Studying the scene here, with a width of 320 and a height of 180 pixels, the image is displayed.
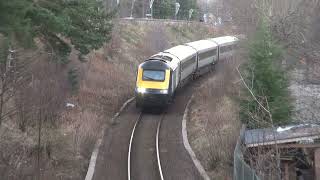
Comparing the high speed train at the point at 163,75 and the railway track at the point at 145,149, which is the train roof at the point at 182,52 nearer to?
the high speed train at the point at 163,75

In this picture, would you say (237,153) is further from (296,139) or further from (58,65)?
(58,65)

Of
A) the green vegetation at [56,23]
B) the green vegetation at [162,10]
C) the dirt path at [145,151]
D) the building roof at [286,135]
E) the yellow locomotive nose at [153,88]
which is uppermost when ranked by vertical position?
→ the green vegetation at [56,23]

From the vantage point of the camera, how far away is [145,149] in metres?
21.6

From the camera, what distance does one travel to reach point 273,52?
2195cm

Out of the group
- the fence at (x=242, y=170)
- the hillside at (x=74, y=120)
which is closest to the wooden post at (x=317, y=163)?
the fence at (x=242, y=170)

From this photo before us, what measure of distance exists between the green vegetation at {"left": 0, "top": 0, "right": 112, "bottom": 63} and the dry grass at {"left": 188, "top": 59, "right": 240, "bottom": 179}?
660 cm

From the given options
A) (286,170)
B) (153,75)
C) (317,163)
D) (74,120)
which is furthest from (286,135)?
(153,75)

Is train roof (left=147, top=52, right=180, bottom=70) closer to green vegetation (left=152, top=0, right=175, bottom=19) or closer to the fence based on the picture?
the fence

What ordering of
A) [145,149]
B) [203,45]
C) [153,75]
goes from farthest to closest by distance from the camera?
[203,45] → [153,75] → [145,149]

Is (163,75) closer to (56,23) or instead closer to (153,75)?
(153,75)

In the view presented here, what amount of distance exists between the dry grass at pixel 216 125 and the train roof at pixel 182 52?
8.04 feet

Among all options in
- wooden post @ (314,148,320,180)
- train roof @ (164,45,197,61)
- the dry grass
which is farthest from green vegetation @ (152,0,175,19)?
wooden post @ (314,148,320,180)

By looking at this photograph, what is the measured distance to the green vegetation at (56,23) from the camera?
1485 centimetres

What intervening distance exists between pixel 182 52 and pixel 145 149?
13162 mm
